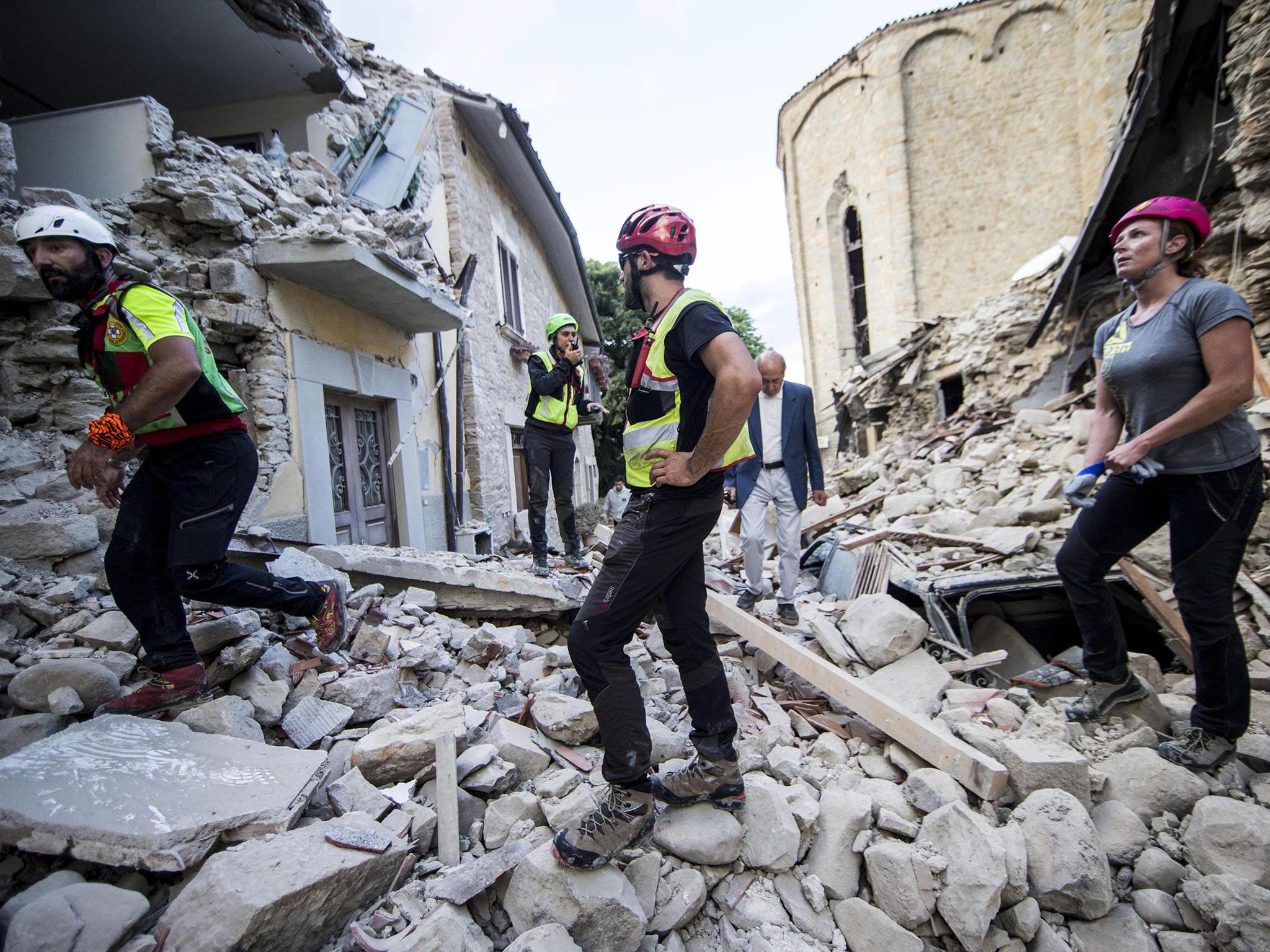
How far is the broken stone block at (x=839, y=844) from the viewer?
2.01 meters

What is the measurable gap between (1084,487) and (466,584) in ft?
11.3

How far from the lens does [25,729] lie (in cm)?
209

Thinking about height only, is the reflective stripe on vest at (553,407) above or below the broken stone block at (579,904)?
above

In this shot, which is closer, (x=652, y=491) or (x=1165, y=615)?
(x=652, y=491)

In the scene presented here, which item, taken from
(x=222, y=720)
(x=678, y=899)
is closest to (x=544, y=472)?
(x=222, y=720)

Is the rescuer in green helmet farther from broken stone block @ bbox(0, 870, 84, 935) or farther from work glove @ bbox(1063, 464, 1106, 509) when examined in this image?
work glove @ bbox(1063, 464, 1106, 509)

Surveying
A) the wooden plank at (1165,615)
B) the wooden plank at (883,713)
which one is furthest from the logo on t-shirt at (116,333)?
the wooden plank at (1165,615)

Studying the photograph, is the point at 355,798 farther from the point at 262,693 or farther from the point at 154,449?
the point at 154,449

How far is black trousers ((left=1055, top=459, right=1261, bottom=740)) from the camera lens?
2264 mm

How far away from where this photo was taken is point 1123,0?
504 inches

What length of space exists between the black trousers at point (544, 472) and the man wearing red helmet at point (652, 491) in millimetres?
2967

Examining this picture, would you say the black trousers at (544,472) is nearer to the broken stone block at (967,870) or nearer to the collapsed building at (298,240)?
the collapsed building at (298,240)

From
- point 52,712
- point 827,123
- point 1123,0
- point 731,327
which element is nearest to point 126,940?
point 52,712

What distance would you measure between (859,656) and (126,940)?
3287 millimetres
